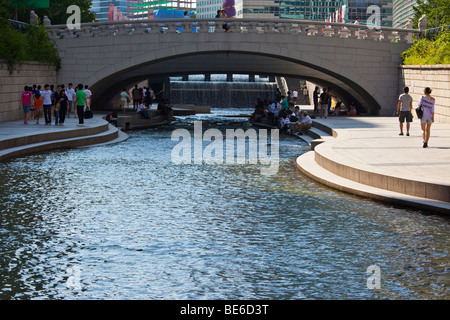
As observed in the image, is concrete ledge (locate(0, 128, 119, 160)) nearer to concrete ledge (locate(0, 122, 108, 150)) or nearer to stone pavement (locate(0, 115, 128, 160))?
stone pavement (locate(0, 115, 128, 160))

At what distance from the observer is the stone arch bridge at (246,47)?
127 feet

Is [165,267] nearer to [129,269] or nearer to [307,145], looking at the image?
[129,269]

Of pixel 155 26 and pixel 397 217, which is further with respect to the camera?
pixel 155 26

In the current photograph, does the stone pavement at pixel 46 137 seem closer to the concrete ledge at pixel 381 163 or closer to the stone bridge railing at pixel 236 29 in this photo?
the concrete ledge at pixel 381 163

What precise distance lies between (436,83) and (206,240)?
2301cm

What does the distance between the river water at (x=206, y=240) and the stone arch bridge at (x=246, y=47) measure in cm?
2236

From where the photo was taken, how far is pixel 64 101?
2733cm

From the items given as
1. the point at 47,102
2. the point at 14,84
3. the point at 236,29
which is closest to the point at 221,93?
the point at 236,29

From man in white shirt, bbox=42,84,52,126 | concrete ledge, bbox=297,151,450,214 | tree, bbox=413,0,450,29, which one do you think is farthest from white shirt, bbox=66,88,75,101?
tree, bbox=413,0,450,29

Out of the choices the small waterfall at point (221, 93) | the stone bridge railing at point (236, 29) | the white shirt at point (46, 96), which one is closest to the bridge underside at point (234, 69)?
the stone bridge railing at point (236, 29)

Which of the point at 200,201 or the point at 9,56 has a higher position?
the point at 9,56

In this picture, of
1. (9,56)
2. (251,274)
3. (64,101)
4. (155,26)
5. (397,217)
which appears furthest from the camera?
(155,26)

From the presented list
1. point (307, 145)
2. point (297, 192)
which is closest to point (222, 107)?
point (307, 145)

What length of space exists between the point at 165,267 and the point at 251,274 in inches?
42.2
